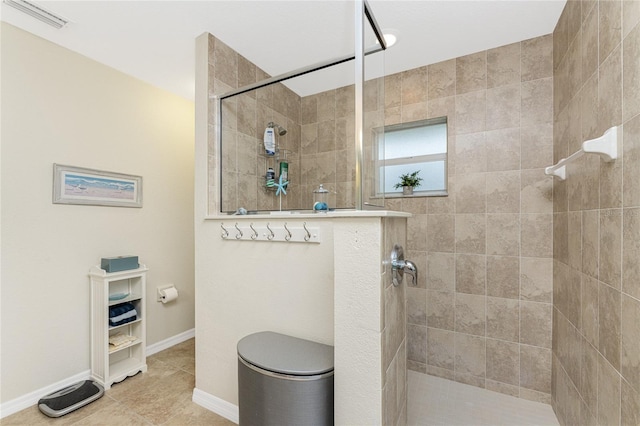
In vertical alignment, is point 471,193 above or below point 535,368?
above

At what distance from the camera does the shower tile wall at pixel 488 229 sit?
1858 mm

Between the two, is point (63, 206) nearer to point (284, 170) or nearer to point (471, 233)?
point (284, 170)

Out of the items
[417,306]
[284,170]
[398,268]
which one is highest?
[284,170]

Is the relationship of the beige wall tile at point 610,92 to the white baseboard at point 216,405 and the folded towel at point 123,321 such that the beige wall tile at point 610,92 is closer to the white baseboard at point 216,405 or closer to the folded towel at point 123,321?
the white baseboard at point 216,405

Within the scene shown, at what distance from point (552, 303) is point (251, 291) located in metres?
1.97

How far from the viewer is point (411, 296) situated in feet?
7.41

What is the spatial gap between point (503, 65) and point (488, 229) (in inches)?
46.9

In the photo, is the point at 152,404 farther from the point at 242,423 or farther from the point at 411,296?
the point at 411,296

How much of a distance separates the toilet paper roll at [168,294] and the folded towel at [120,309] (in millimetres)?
311

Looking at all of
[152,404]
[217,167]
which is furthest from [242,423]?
[217,167]

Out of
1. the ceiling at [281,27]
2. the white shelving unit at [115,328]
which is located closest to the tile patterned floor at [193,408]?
the white shelving unit at [115,328]

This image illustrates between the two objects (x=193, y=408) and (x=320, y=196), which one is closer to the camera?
(x=193, y=408)

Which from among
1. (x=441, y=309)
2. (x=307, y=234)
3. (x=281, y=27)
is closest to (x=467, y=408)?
(x=441, y=309)

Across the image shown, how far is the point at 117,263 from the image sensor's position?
2.06 m
